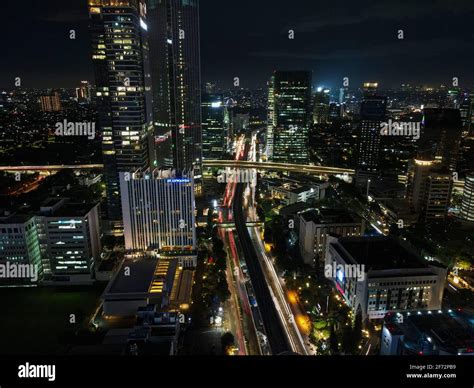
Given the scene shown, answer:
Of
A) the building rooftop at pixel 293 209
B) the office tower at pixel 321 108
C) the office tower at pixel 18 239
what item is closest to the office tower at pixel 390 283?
the building rooftop at pixel 293 209

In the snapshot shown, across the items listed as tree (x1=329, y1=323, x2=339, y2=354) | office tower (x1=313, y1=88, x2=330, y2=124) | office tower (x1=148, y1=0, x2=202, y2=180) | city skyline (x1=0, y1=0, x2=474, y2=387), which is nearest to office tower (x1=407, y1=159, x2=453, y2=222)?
city skyline (x1=0, y1=0, x2=474, y2=387)

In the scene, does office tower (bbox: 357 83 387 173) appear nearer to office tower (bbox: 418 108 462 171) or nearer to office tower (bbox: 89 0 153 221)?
office tower (bbox: 418 108 462 171)

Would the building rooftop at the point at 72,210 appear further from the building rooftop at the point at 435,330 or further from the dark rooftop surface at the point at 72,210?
the building rooftop at the point at 435,330

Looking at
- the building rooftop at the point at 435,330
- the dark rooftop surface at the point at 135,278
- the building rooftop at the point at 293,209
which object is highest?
the building rooftop at the point at 435,330

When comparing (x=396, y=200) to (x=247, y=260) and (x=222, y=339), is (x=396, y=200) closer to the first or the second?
(x=247, y=260)

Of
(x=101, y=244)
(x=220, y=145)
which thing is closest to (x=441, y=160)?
(x=220, y=145)
